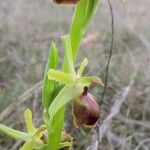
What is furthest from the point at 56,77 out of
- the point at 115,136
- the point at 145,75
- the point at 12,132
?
the point at 145,75

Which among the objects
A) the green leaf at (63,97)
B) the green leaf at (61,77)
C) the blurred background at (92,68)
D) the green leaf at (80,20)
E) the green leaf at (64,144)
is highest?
the green leaf at (80,20)

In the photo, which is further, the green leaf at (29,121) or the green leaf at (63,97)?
the green leaf at (29,121)

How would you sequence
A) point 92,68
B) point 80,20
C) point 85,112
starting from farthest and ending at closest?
1. point 92,68
2. point 80,20
3. point 85,112

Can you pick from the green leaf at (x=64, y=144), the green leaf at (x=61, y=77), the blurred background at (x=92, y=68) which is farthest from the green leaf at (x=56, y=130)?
the blurred background at (x=92, y=68)

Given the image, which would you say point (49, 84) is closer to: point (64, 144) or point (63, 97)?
point (63, 97)

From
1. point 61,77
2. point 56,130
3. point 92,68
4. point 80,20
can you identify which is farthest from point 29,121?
point 92,68

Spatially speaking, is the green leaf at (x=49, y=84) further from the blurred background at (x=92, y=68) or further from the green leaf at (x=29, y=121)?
the blurred background at (x=92, y=68)

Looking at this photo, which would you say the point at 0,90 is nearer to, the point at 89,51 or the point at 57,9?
the point at 89,51

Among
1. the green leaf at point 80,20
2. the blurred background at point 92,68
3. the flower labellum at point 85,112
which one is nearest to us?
the flower labellum at point 85,112
